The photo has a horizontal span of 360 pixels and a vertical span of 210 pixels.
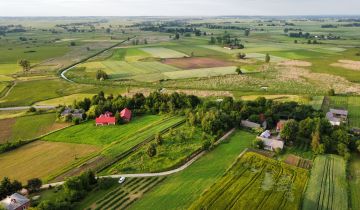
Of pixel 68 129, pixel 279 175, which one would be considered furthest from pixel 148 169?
pixel 68 129

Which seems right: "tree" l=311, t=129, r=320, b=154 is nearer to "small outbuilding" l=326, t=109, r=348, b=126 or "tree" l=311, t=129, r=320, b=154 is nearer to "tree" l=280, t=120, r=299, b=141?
"tree" l=280, t=120, r=299, b=141

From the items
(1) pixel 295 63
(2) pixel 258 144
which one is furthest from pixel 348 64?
(2) pixel 258 144

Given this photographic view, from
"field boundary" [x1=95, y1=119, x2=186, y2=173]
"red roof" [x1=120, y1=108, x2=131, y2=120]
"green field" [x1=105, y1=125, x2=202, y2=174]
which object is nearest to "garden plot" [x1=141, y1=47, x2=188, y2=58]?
"red roof" [x1=120, y1=108, x2=131, y2=120]

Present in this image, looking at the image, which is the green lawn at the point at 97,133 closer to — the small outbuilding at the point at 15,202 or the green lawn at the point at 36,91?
the small outbuilding at the point at 15,202

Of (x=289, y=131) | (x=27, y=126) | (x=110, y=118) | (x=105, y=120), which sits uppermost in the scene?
(x=289, y=131)

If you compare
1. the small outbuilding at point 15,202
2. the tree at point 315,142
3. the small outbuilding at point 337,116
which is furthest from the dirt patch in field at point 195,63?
the small outbuilding at point 15,202

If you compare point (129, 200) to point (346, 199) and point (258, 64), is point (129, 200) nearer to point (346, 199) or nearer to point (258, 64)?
point (346, 199)

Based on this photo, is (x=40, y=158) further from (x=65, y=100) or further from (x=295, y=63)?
(x=295, y=63)

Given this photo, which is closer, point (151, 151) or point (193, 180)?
point (193, 180)
